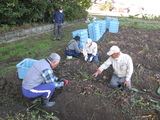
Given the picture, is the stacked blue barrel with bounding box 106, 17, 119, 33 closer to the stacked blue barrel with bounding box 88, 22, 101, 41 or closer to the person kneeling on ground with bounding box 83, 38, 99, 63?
the stacked blue barrel with bounding box 88, 22, 101, 41

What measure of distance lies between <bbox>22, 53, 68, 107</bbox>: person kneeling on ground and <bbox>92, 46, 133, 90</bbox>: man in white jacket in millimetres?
1287

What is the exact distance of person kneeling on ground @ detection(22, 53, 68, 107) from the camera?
2821 mm

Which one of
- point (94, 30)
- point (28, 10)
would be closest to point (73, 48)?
point (94, 30)

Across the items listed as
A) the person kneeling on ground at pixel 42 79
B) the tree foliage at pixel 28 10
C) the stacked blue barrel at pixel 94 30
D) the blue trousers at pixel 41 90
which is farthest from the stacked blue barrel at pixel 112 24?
the blue trousers at pixel 41 90

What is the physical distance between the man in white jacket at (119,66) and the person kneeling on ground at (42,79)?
1287mm

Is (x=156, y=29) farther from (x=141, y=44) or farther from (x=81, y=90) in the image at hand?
(x=81, y=90)

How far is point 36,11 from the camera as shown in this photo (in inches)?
333

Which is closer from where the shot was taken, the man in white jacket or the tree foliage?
the man in white jacket

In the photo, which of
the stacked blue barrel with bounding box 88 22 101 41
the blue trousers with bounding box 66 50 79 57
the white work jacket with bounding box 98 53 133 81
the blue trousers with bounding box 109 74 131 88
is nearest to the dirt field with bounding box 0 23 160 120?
the blue trousers with bounding box 109 74 131 88

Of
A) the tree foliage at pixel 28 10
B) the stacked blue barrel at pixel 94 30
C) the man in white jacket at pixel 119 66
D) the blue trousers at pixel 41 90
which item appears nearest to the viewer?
the blue trousers at pixel 41 90

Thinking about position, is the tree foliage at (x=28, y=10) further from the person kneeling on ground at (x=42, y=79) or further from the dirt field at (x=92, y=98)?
the person kneeling on ground at (x=42, y=79)

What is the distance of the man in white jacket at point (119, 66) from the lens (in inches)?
136

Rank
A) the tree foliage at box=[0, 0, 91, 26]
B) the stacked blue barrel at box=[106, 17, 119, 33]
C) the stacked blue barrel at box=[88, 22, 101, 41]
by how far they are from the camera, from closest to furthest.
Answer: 1. the tree foliage at box=[0, 0, 91, 26]
2. the stacked blue barrel at box=[88, 22, 101, 41]
3. the stacked blue barrel at box=[106, 17, 119, 33]

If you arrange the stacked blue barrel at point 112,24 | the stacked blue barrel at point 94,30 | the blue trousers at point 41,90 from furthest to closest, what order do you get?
the stacked blue barrel at point 112,24
the stacked blue barrel at point 94,30
the blue trousers at point 41,90
